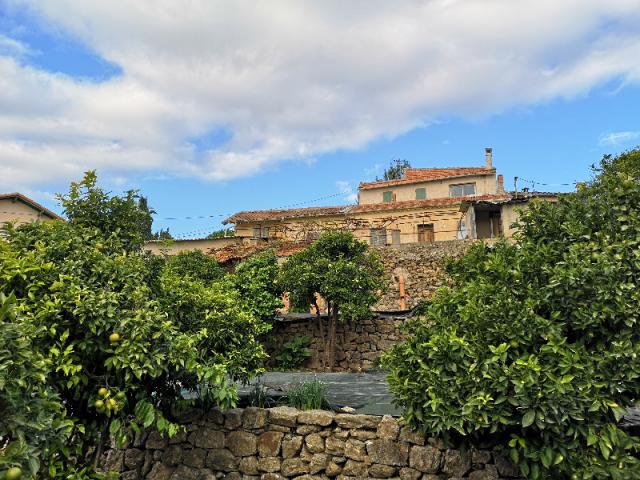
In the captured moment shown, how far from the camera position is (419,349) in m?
5.13

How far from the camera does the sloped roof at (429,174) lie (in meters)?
32.6

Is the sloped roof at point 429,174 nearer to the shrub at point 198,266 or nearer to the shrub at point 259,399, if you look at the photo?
the shrub at point 198,266

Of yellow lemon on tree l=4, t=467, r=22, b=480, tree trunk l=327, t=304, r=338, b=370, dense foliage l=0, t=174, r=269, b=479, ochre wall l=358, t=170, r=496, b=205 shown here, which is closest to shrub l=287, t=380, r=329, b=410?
dense foliage l=0, t=174, r=269, b=479

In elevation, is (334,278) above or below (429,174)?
below

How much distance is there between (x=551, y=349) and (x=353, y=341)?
33.2ft

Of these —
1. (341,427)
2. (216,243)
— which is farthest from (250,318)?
(216,243)

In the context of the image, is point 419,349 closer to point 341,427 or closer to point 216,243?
point 341,427

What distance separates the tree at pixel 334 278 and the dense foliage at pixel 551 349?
23.7 ft

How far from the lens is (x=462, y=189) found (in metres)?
32.9

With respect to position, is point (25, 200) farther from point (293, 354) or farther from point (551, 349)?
point (551, 349)

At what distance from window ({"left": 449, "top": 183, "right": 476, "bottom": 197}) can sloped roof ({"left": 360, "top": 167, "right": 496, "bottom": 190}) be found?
695mm

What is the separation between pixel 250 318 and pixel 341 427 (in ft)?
6.57

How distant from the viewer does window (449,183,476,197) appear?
32.5 metres

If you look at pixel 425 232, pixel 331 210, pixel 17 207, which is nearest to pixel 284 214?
pixel 331 210
